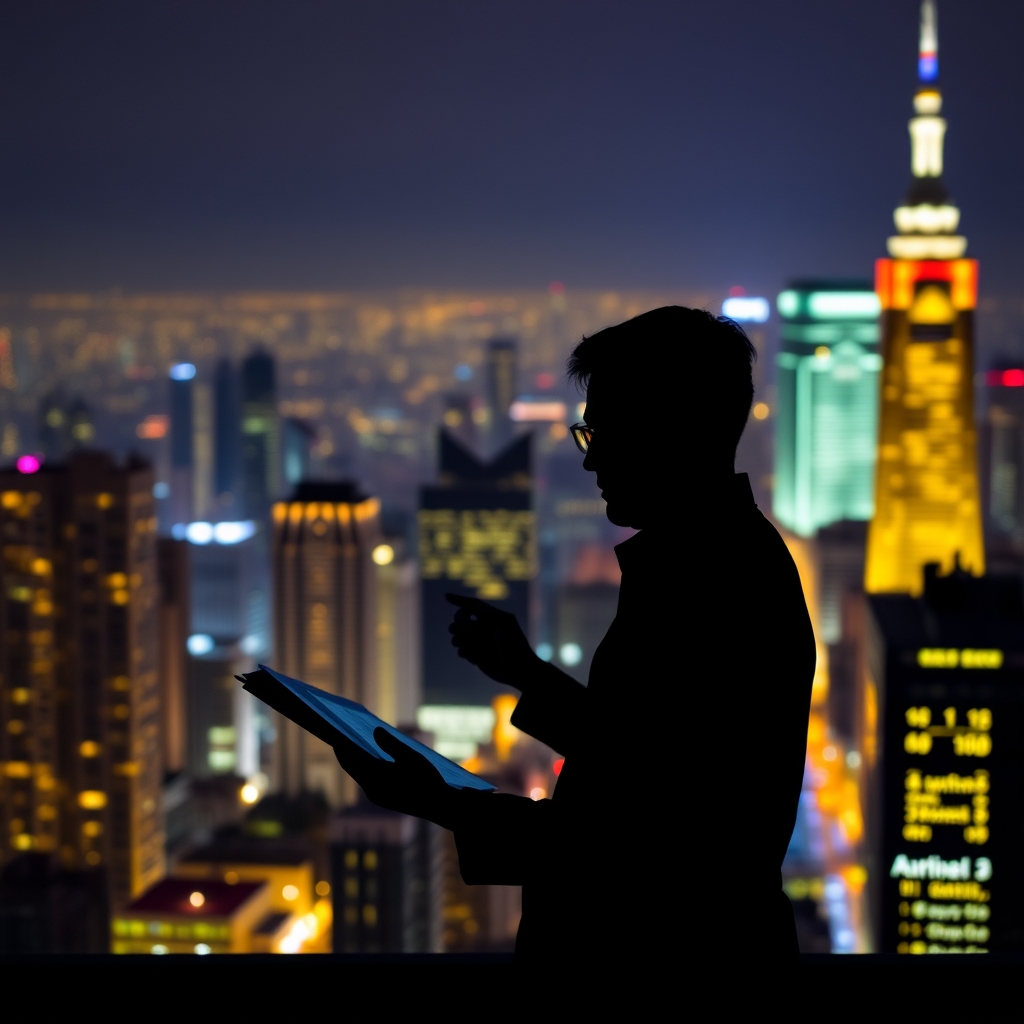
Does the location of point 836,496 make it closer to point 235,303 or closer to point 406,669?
point 406,669

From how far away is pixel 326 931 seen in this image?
9.45 meters

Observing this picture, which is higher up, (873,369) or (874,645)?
(873,369)

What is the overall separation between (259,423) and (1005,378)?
9.04 metres

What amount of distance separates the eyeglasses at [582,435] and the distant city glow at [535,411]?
15.5m

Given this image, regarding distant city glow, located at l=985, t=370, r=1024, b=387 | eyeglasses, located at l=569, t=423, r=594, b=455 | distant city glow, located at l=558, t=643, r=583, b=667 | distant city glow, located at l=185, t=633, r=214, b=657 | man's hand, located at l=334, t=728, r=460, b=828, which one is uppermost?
distant city glow, located at l=985, t=370, r=1024, b=387

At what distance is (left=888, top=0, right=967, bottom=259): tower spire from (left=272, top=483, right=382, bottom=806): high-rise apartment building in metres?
7.09

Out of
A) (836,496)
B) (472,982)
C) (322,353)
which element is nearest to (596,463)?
(472,982)

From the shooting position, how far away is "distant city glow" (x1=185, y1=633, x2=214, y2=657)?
14316 mm

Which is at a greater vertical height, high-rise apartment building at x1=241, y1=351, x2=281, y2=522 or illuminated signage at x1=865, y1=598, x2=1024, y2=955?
high-rise apartment building at x1=241, y1=351, x2=281, y2=522

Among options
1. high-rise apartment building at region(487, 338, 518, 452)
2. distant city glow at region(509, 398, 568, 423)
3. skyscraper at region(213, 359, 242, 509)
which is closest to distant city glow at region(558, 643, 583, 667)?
distant city glow at region(509, 398, 568, 423)

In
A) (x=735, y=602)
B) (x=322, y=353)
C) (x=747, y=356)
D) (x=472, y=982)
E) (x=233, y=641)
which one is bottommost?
(x=233, y=641)

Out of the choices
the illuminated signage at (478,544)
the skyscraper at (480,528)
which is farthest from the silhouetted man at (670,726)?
the illuminated signage at (478,544)

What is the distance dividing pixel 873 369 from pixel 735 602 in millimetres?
26142

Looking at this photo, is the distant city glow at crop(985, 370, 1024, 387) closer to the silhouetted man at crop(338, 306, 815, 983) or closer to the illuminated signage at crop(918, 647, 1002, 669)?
the illuminated signage at crop(918, 647, 1002, 669)
